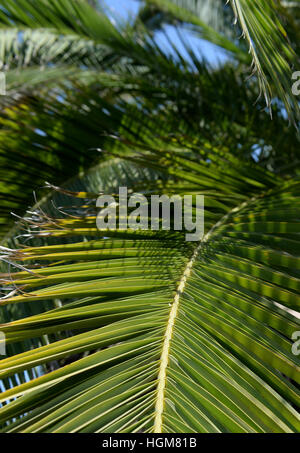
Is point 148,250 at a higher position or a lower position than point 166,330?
higher

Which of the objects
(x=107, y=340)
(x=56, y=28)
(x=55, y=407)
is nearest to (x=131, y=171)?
(x=56, y=28)

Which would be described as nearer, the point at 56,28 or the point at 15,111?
the point at 15,111

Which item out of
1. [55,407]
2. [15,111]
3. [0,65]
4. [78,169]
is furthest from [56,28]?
[55,407]

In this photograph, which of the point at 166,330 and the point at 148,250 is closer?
the point at 166,330

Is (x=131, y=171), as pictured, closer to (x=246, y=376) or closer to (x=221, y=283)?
(x=221, y=283)

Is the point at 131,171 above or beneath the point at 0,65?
beneath

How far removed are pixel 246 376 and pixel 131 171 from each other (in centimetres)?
118

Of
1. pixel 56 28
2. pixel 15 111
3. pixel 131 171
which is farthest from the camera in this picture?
pixel 56 28

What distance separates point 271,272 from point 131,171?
0.99 meters

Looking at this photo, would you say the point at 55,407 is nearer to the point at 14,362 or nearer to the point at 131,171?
the point at 14,362

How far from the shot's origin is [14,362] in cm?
82

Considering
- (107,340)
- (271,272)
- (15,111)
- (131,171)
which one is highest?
(15,111)

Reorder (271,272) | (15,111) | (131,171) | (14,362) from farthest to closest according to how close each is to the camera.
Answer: (131,171), (15,111), (271,272), (14,362)
